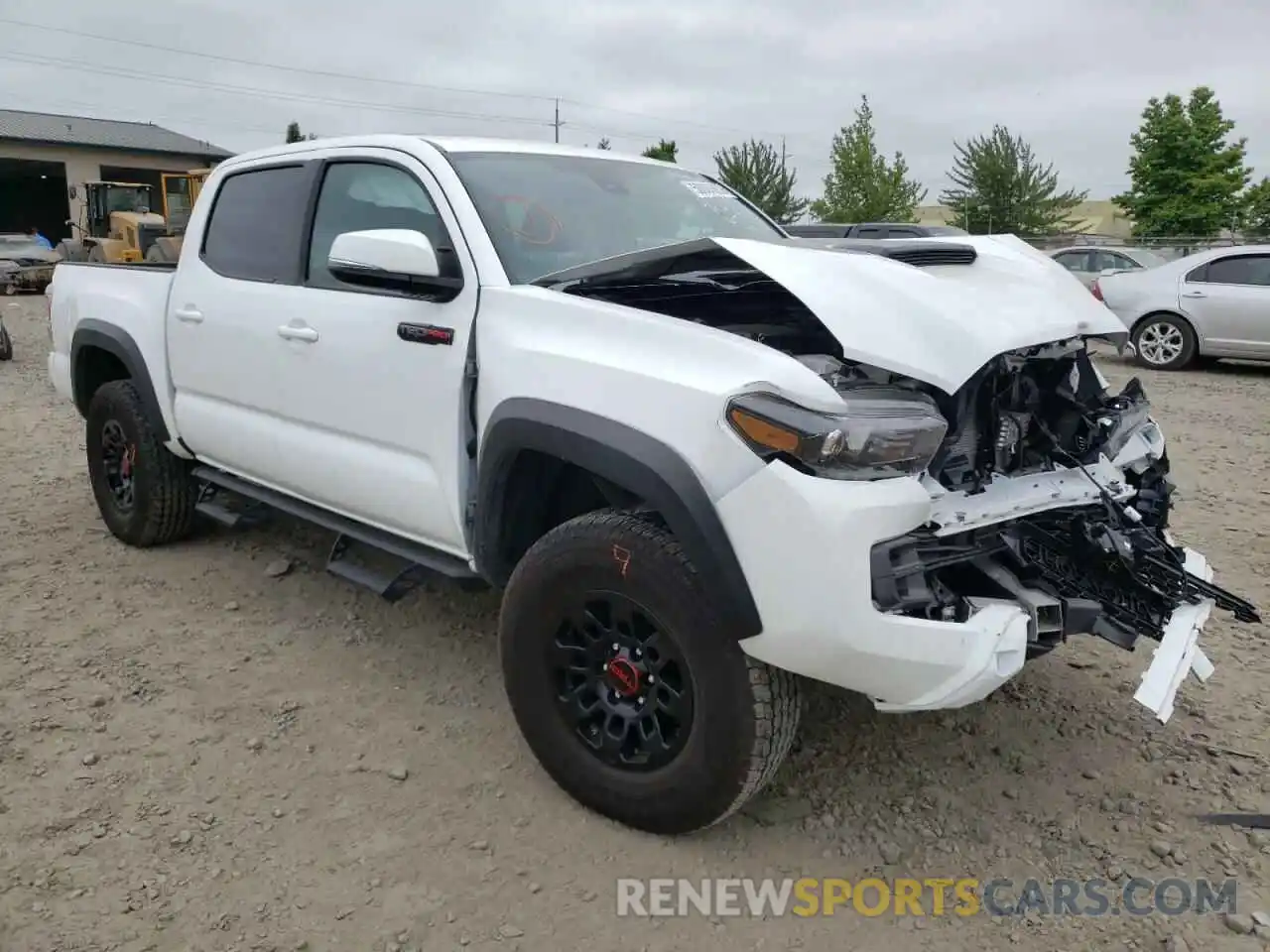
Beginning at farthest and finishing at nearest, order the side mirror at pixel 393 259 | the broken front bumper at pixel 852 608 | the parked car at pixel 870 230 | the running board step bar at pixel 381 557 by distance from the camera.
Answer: the parked car at pixel 870 230 → the running board step bar at pixel 381 557 → the side mirror at pixel 393 259 → the broken front bumper at pixel 852 608

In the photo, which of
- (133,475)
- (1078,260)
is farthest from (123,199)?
(133,475)

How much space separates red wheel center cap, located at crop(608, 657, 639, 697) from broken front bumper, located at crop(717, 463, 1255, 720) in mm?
410

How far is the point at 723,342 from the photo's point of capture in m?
2.46

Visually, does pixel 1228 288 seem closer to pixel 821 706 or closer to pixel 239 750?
pixel 821 706

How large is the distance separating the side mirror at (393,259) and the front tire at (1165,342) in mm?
10497

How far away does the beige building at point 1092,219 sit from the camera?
1649 inches

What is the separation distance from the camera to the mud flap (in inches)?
98.6

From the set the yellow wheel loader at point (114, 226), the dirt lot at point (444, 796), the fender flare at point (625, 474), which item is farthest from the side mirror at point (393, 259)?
the yellow wheel loader at point (114, 226)

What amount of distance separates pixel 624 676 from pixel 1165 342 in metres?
11.1

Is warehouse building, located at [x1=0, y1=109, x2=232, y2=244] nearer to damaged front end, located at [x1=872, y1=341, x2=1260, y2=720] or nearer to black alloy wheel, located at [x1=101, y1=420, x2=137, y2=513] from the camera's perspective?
black alloy wheel, located at [x1=101, y1=420, x2=137, y2=513]

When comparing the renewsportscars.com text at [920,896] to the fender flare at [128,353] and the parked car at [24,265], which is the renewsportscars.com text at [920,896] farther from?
the parked car at [24,265]

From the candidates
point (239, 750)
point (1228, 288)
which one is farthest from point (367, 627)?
point (1228, 288)

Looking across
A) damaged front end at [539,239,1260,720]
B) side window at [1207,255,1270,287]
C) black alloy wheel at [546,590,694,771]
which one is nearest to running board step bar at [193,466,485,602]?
black alloy wheel at [546,590,694,771]

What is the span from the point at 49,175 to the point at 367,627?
46.5m
